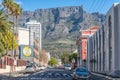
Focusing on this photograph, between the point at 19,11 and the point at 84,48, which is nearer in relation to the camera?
the point at 19,11

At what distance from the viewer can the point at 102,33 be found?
78062 millimetres

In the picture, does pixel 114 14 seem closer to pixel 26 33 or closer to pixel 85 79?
Result: pixel 85 79

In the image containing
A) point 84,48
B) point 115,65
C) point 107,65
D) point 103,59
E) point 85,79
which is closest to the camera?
point 85,79

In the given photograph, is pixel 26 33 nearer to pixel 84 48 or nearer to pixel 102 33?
pixel 84 48

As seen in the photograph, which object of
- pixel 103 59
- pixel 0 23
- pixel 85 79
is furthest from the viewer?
pixel 103 59

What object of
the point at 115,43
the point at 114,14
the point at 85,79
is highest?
the point at 114,14

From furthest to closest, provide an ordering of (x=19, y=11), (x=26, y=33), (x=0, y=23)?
(x=26, y=33) < (x=19, y=11) < (x=0, y=23)

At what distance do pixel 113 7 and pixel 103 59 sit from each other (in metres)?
17.1

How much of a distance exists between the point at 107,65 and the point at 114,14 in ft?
37.8

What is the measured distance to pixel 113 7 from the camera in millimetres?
61594

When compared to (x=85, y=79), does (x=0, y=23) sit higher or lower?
higher

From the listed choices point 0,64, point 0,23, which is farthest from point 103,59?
point 0,23

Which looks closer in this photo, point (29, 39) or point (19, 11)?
point (19, 11)

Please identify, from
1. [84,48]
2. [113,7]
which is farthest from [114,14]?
[84,48]
